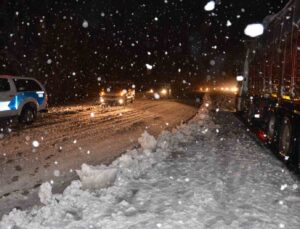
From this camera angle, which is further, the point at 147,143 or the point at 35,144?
the point at 35,144

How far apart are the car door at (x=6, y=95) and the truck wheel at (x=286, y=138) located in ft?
31.4

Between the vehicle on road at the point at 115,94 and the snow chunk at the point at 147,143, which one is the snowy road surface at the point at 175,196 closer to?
the snow chunk at the point at 147,143

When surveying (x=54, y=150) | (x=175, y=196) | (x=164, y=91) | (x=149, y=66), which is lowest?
(x=175, y=196)

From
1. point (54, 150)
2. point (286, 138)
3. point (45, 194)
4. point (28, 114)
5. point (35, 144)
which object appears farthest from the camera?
point (28, 114)

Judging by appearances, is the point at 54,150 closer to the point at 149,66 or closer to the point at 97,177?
the point at 97,177

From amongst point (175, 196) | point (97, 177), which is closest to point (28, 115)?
point (97, 177)

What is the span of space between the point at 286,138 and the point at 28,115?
33.1ft

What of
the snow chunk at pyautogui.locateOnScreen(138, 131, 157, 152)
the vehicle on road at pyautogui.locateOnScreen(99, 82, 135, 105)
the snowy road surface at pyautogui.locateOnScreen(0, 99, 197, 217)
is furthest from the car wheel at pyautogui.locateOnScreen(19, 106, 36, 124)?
the vehicle on road at pyautogui.locateOnScreen(99, 82, 135, 105)

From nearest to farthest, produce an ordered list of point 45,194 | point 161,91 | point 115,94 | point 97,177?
point 45,194
point 97,177
point 115,94
point 161,91

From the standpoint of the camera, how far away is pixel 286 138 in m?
8.66

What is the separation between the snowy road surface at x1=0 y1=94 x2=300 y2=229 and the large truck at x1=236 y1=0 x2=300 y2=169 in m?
0.83

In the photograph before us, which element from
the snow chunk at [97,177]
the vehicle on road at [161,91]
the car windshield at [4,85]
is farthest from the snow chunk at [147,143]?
the vehicle on road at [161,91]

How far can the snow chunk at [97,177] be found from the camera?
5.95 m

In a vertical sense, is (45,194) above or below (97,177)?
below
